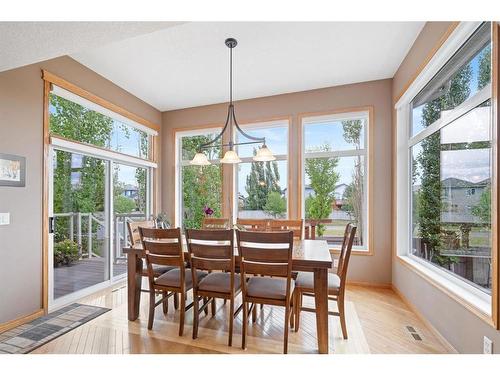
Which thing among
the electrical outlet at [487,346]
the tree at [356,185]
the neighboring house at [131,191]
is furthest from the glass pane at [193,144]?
the electrical outlet at [487,346]

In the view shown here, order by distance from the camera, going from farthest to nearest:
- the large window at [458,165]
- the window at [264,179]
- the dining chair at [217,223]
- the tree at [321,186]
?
the window at [264,179] → the tree at [321,186] → the dining chair at [217,223] → the large window at [458,165]

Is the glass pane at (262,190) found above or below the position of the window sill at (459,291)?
above

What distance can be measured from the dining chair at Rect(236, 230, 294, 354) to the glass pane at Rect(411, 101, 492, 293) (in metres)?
1.41

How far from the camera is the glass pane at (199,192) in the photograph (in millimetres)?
4730

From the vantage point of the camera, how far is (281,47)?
9.70 feet

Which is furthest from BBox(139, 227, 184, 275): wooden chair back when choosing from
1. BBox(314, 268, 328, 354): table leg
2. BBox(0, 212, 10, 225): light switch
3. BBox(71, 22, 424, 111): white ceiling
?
BBox(71, 22, 424, 111): white ceiling

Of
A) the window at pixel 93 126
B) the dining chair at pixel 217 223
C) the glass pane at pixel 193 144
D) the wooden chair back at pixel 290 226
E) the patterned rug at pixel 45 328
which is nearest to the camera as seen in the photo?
the patterned rug at pixel 45 328

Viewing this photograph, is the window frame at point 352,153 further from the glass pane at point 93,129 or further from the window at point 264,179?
the glass pane at point 93,129

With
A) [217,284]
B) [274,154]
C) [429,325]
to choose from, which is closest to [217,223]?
[217,284]

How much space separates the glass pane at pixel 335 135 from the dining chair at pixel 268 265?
2.50 metres

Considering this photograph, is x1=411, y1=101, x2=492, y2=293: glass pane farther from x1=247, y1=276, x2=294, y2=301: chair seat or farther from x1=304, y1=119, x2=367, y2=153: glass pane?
x1=247, y1=276, x2=294, y2=301: chair seat

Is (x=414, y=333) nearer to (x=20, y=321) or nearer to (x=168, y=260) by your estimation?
(x=168, y=260)
